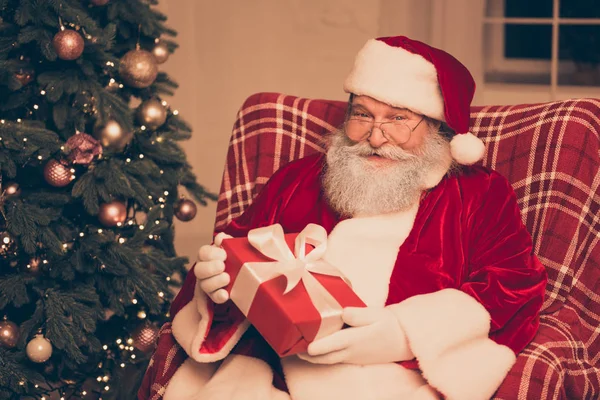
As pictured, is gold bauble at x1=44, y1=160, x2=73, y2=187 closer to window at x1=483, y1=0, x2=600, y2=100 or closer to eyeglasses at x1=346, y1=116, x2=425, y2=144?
eyeglasses at x1=346, y1=116, x2=425, y2=144

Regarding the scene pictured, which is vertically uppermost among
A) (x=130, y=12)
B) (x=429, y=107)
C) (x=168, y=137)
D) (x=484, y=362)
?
(x=130, y=12)

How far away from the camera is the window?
3576 millimetres

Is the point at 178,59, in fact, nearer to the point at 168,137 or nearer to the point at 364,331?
the point at 168,137

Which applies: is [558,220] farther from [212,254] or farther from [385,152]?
[212,254]

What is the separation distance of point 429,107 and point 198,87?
1.89 meters

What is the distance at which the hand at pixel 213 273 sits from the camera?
185cm

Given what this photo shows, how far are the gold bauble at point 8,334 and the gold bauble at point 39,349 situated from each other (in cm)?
7

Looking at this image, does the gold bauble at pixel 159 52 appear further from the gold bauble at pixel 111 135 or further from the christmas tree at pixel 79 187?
the gold bauble at pixel 111 135

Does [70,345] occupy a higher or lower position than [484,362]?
lower

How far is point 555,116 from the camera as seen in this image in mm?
2205

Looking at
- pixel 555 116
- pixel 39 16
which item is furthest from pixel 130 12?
pixel 555 116

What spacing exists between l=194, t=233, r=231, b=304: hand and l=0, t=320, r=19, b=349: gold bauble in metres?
0.99

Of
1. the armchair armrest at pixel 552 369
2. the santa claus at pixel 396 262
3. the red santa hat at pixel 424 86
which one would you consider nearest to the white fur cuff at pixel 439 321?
the santa claus at pixel 396 262

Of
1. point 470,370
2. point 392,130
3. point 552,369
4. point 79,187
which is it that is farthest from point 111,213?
point 552,369
